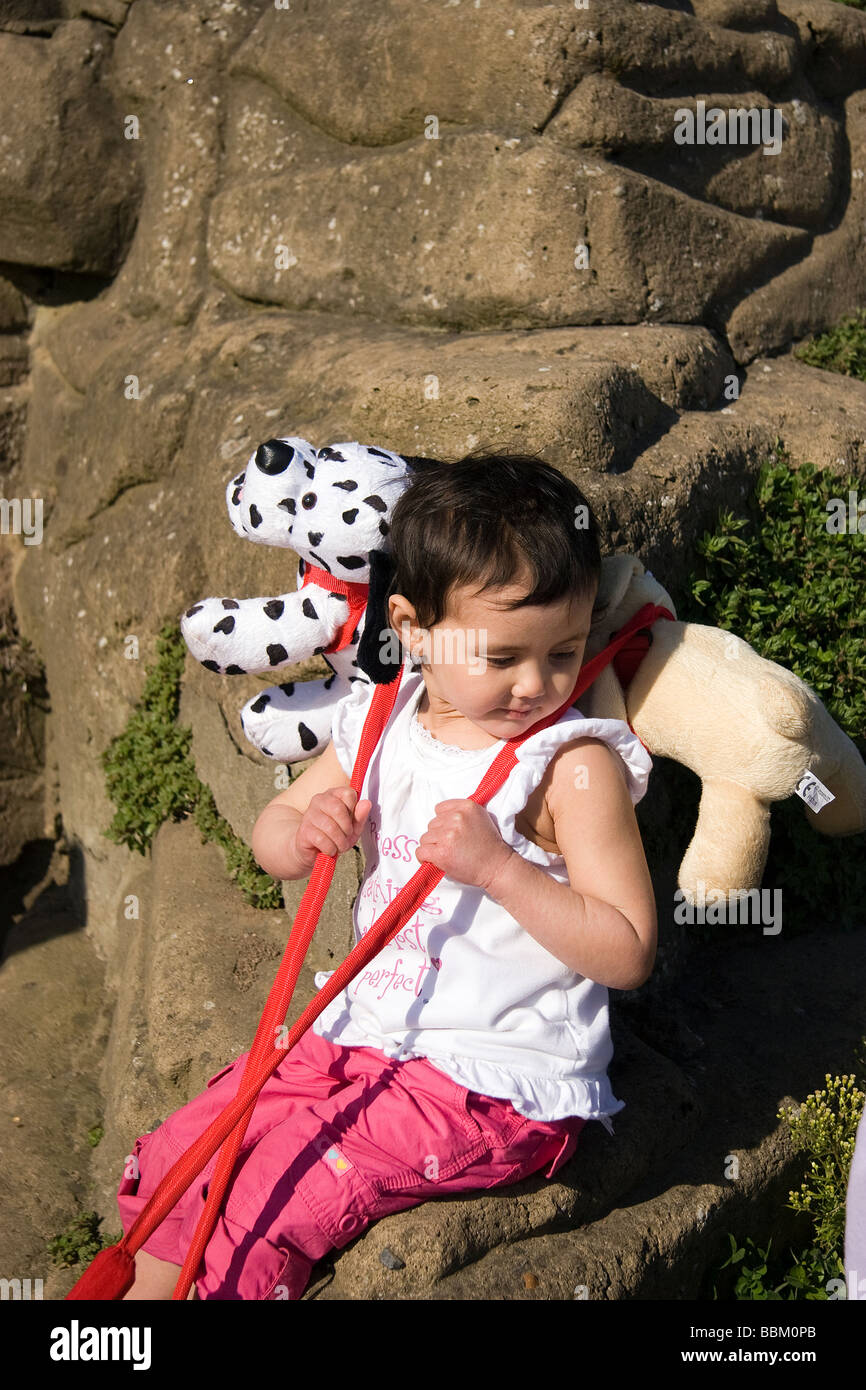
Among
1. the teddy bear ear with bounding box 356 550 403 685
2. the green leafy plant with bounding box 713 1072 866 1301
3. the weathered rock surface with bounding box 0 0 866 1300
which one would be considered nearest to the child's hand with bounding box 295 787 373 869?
the teddy bear ear with bounding box 356 550 403 685

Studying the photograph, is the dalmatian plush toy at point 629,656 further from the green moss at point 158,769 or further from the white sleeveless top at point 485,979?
the green moss at point 158,769

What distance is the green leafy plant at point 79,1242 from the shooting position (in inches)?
128

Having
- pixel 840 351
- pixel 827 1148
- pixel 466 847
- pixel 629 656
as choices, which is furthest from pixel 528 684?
pixel 840 351

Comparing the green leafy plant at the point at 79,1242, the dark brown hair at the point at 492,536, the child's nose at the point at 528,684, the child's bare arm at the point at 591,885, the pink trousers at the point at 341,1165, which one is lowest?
the green leafy plant at the point at 79,1242

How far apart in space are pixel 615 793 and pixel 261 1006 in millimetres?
1447

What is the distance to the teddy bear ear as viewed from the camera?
2482 mm

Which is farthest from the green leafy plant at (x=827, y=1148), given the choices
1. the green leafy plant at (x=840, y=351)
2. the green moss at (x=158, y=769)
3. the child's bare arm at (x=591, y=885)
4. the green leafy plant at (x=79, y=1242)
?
the green leafy plant at (x=840, y=351)

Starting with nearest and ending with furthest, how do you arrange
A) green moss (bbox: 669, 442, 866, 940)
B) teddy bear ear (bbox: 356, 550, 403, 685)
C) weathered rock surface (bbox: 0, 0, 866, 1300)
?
teddy bear ear (bbox: 356, 550, 403, 685), weathered rock surface (bbox: 0, 0, 866, 1300), green moss (bbox: 669, 442, 866, 940)

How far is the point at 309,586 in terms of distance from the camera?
278 cm

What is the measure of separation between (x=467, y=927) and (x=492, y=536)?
2.45 ft

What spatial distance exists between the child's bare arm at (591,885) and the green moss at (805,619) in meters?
1.36

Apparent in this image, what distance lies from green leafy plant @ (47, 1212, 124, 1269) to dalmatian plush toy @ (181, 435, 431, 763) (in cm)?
140

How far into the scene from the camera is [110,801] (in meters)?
4.49

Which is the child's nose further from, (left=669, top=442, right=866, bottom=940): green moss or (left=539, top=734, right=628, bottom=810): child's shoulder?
(left=669, top=442, right=866, bottom=940): green moss
